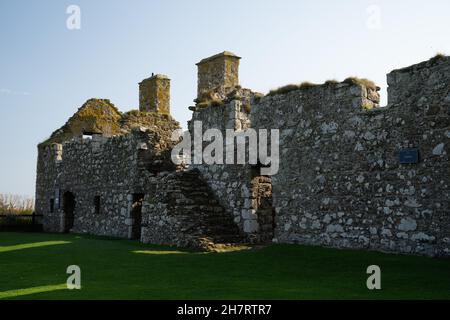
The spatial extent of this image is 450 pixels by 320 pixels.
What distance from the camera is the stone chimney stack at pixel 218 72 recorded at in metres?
20.9

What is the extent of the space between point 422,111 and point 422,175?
4.10 feet

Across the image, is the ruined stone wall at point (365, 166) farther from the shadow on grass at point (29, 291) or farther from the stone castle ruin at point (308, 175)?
the shadow on grass at point (29, 291)

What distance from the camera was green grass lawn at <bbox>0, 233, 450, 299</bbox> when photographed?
7168 millimetres

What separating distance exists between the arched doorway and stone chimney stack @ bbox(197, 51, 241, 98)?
8.40m

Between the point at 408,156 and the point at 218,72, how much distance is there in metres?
11.8

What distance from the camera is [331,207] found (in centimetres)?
1209

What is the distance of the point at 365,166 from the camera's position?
448 inches

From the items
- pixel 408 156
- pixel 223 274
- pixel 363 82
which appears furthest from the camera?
pixel 363 82

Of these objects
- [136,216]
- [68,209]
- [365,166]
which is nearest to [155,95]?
[68,209]

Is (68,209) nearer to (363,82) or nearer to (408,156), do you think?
(363,82)

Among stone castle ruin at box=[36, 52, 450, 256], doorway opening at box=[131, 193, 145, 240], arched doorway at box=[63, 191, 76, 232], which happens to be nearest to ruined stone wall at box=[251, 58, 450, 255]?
stone castle ruin at box=[36, 52, 450, 256]

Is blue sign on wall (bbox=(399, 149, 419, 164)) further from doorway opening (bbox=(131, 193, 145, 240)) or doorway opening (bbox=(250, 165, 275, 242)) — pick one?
doorway opening (bbox=(131, 193, 145, 240))
